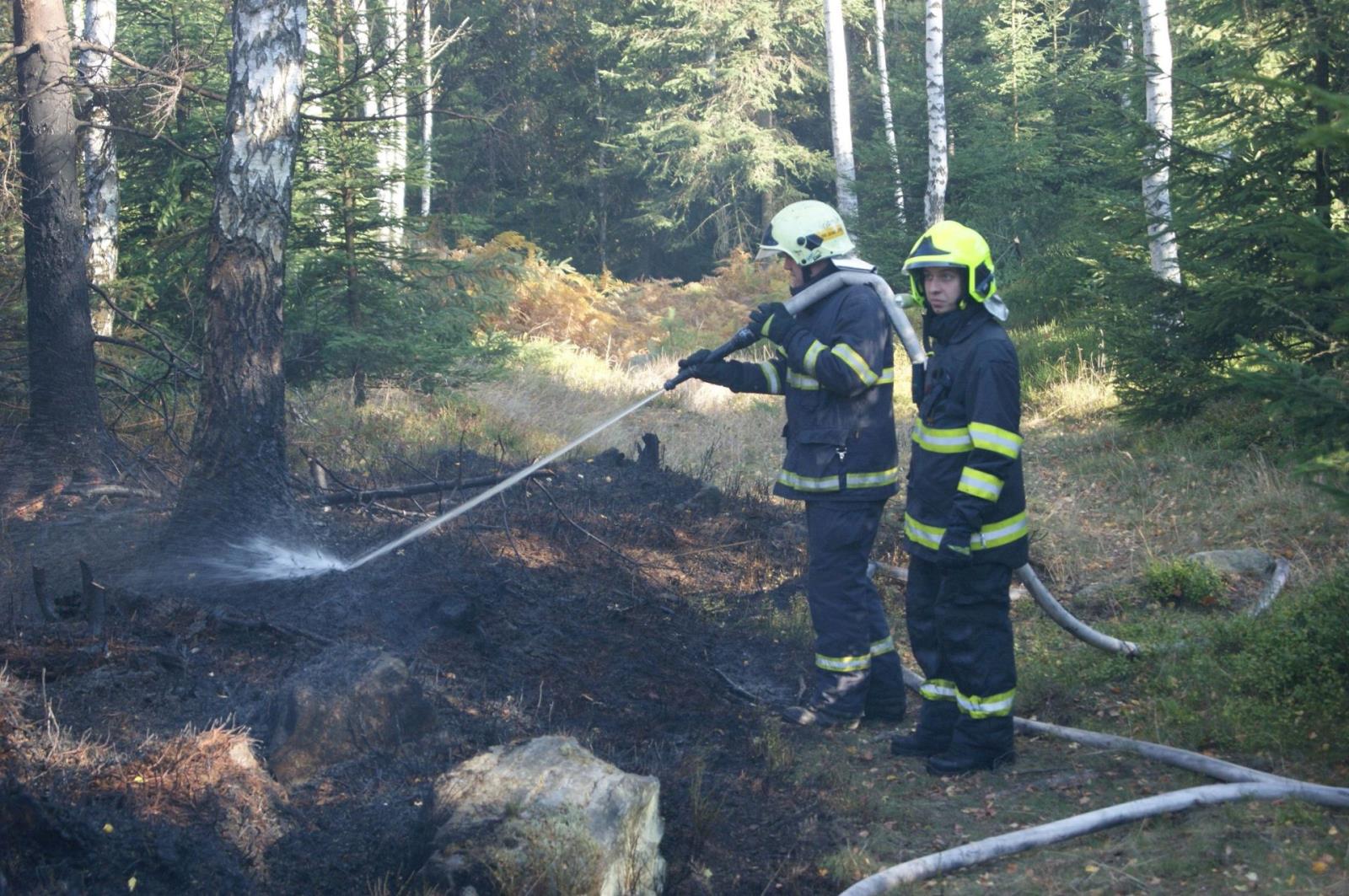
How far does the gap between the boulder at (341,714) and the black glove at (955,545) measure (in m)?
2.21

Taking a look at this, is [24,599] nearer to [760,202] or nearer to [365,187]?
[365,187]

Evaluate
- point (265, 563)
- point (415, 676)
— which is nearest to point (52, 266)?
point (265, 563)

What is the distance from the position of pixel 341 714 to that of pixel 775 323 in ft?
8.32

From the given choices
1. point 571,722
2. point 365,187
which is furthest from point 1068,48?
point 571,722

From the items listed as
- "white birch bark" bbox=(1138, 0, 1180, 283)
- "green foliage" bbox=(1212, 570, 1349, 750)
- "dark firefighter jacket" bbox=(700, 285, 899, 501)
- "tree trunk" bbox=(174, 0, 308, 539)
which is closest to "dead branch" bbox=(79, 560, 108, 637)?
"tree trunk" bbox=(174, 0, 308, 539)

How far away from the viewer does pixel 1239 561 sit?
22.9 feet

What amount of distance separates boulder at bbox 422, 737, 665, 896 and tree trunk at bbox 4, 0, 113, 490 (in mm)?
5923

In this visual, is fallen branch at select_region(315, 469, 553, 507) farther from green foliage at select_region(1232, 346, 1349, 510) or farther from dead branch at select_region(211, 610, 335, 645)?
green foliage at select_region(1232, 346, 1349, 510)

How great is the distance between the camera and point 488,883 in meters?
3.29

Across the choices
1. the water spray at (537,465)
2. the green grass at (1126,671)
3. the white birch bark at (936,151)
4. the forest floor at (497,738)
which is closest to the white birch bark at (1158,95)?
the green grass at (1126,671)

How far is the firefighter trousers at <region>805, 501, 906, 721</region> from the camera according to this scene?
16.6ft

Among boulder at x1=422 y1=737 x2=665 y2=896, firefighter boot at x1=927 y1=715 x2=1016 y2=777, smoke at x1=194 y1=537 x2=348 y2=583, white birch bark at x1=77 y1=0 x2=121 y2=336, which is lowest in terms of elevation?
firefighter boot at x1=927 y1=715 x2=1016 y2=777

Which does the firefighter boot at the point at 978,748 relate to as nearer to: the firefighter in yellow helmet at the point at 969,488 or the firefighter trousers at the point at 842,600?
the firefighter in yellow helmet at the point at 969,488

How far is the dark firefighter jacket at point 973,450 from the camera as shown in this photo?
4.30m
